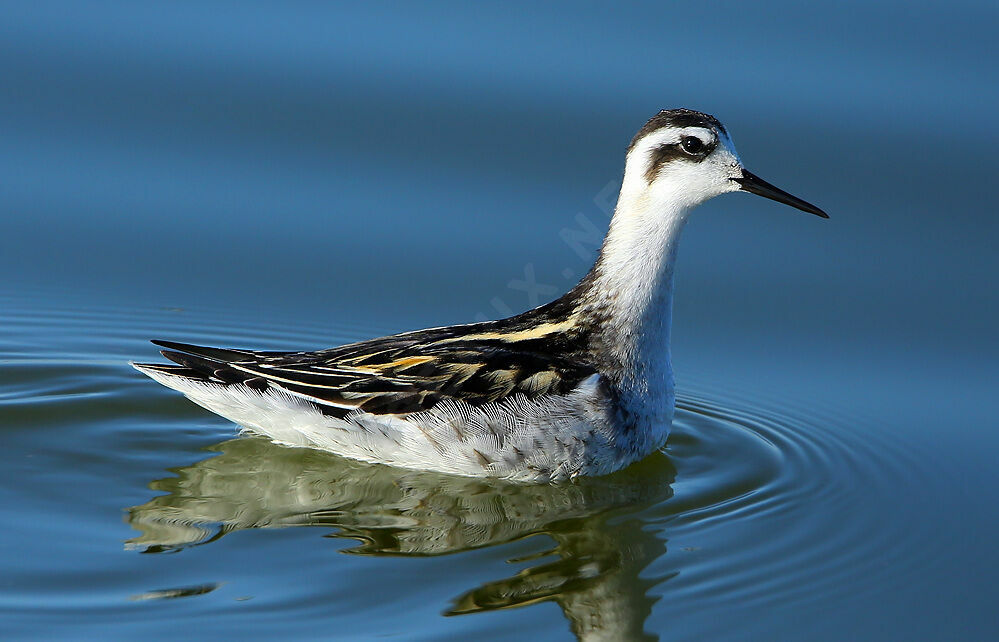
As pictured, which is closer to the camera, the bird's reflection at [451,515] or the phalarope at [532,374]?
the bird's reflection at [451,515]

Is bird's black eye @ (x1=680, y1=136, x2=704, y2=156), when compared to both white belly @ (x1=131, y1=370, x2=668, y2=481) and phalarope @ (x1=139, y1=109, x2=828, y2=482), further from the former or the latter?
white belly @ (x1=131, y1=370, x2=668, y2=481)

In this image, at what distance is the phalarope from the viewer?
6812mm

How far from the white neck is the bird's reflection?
50cm

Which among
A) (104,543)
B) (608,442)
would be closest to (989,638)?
(608,442)

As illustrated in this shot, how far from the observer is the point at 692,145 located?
7160mm

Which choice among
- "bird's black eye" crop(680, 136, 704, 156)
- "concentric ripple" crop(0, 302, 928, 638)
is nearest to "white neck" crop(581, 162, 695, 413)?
"bird's black eye" crop(680, 136, 704, 156)

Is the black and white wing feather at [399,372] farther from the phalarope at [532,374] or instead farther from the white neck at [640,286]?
the white neck at [640,286]

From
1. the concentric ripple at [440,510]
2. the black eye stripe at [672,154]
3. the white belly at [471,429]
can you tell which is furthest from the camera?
the black eye stripe at [672,154]

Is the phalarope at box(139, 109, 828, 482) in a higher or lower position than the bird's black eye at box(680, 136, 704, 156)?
lower

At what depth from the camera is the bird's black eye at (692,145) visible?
7148mm

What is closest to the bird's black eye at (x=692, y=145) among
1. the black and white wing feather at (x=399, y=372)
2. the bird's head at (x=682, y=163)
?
the bird's head at (x=682, y=163)

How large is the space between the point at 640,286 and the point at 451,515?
5.25 ft

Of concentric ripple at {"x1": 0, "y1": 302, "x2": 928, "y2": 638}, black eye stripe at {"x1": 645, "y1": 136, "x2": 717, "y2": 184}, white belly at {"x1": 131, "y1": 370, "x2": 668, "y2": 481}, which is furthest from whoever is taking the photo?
black eye stripe at {"x1": 645, "y1": 136, "x2": 717, "y2": 184}

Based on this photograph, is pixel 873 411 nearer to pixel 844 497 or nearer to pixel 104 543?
pixel 844 497
